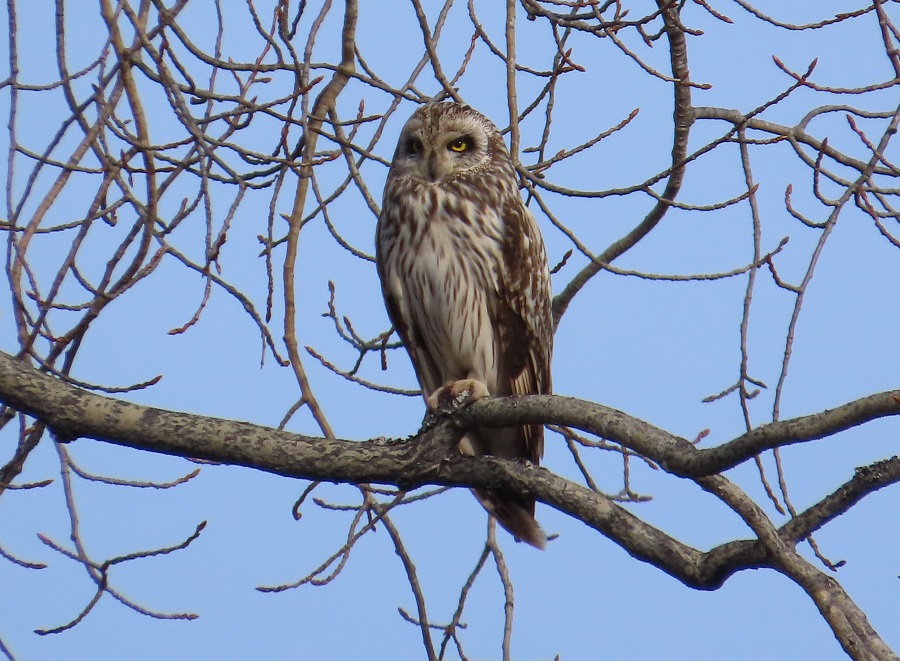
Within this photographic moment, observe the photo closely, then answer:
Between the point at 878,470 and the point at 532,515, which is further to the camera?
the point at 532,515

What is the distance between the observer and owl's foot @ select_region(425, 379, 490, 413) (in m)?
3.59

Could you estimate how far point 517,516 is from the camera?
4.32 metres

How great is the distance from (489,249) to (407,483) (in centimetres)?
142

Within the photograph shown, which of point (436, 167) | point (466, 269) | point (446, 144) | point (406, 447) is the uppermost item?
point (446, 144)

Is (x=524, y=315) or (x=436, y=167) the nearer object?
(x=524, y=315)

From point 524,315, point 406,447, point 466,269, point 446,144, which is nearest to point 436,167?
point 446,144

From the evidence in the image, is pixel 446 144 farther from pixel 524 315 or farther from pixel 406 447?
pixel 406 447

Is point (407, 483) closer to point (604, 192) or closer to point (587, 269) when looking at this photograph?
point (604, 192)

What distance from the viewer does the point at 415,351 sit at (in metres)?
4.92

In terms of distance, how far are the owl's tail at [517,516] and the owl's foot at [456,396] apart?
0.44 metres

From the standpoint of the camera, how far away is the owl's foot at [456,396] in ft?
11.8

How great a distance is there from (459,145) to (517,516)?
167 cm

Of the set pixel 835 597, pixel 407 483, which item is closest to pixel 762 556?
pixel 835 597

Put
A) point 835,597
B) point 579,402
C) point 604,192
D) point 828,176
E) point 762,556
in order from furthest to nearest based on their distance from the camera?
point 828,176 < point 604,192 < point 579,402 < point 762,556 < point 835,597
